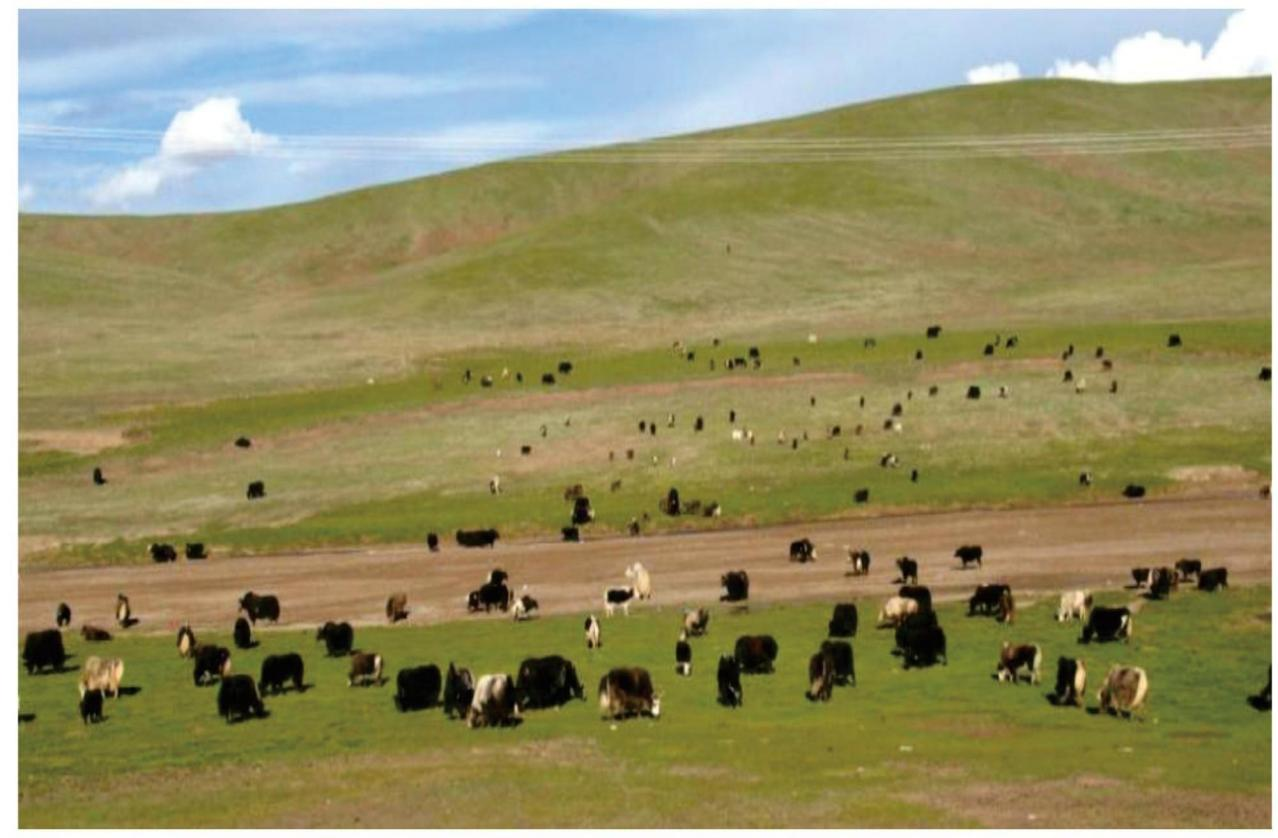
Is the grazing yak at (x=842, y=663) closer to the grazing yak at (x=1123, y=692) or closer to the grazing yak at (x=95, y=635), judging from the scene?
the grazing yak at (x=1123, y=692)

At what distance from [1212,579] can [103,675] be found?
1056 inches

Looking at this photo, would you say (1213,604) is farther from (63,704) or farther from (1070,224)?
(1070,224)

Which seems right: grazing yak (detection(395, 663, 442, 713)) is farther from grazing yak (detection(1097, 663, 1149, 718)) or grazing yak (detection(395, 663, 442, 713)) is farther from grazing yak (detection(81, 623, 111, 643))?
grazing yak (detection(81, 623, 111, 643))

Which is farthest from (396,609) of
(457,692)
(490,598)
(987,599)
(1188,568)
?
(1188,568)

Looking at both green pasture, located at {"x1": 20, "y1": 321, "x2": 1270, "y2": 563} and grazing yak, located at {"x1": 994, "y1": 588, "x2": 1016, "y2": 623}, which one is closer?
grazing yak, located at {"x1": 994, "y1": 588, "x2": 1016, "y2": 623}

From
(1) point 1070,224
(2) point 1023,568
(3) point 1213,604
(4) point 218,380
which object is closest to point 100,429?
(4) point 218,380

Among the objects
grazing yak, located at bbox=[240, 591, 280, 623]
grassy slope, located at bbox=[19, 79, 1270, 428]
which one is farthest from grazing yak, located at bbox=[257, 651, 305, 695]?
grassy slope, located at bbox=[19, 79, 1270, 428]

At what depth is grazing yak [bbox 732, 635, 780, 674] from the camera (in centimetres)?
3547

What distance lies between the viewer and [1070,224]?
155750mm

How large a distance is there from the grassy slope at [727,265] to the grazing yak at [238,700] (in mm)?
66905

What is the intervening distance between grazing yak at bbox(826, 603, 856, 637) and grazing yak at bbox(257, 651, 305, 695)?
12.0 metres

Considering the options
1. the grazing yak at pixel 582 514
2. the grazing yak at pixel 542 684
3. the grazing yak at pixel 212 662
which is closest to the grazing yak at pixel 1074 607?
the grazing yak at pixel 542 684

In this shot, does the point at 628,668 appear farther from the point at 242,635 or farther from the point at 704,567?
the point at 704,567

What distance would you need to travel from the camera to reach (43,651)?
41438mm
